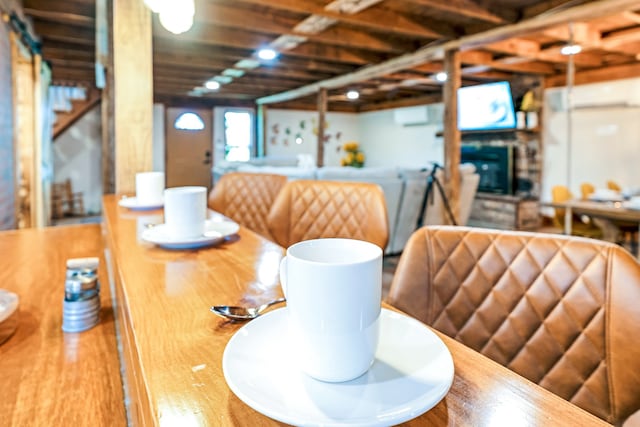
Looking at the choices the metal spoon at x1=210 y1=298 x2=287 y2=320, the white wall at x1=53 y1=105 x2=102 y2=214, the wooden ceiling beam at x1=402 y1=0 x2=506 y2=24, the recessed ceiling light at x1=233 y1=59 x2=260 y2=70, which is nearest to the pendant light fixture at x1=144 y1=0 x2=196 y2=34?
the metal spoon at x1=210 y1=298 x2=287 y2=320

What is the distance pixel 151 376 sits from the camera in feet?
1.32

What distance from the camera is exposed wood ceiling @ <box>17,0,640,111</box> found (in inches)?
138

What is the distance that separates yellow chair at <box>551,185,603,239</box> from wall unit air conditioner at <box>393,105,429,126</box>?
4118mm

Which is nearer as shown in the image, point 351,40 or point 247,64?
point 351,40

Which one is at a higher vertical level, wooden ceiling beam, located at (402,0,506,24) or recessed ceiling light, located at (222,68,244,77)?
recessed ceiling light, located at (222,68,244,77)

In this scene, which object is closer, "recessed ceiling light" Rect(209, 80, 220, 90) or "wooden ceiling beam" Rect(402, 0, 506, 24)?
"wooden ceiling beam" Rect(402, 0, 506, 24)

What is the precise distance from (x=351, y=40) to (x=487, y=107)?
10.0 ft

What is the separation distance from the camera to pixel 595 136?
547 centimetres

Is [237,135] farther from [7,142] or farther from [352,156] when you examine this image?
[7,142]

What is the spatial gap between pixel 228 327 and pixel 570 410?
0.37m

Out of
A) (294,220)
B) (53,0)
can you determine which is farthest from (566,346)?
(53,0)

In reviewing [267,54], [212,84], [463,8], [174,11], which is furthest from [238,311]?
[212,84]

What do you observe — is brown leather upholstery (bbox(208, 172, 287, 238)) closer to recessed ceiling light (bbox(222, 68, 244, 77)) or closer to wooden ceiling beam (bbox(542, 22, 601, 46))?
wooden ceiling beam (bbox(542, 22, 601, 46))

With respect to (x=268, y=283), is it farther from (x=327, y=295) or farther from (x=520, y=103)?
(x=520, y=103)
